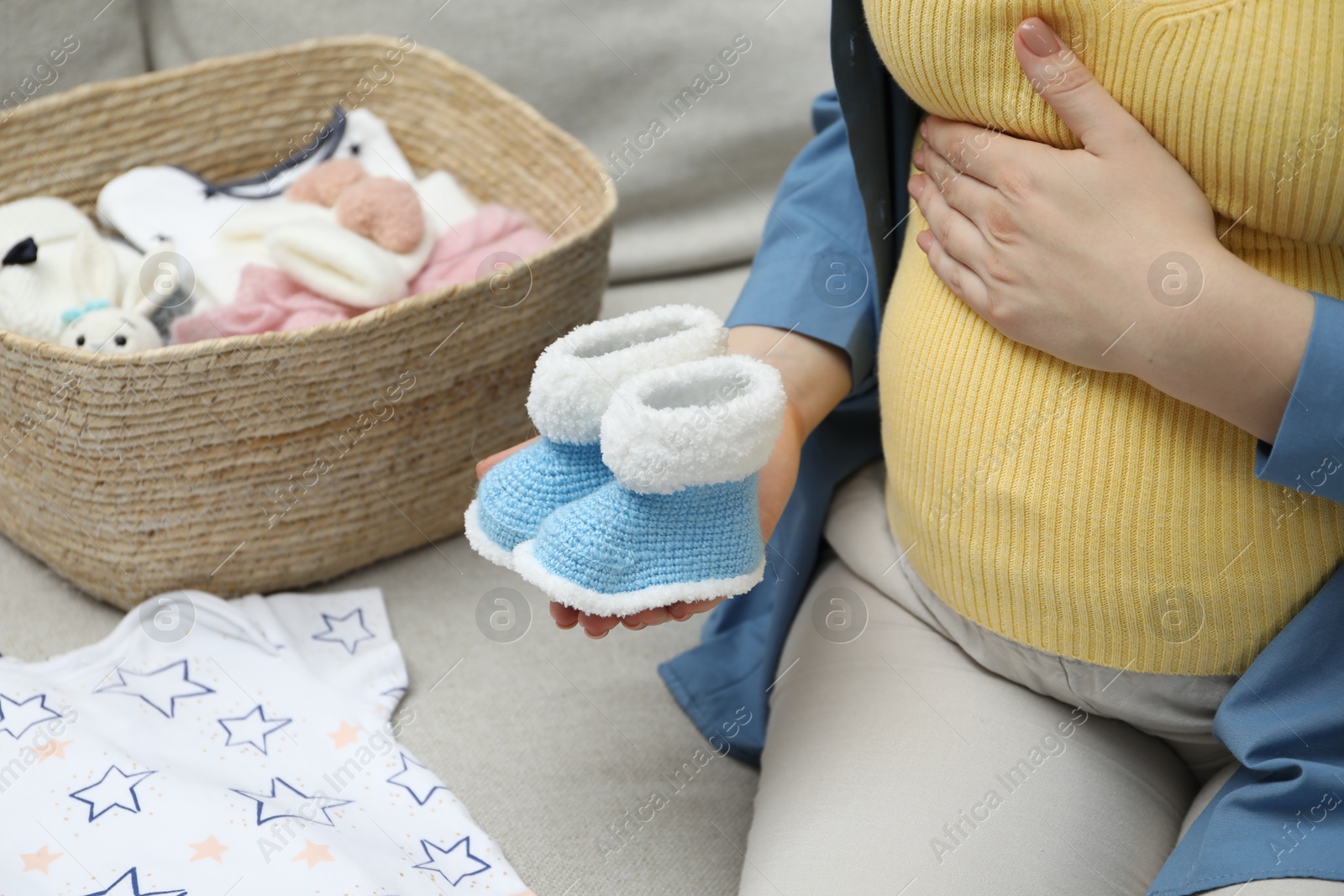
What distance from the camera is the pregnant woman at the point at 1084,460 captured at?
19.4 inches

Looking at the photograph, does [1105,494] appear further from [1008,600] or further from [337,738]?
[337,738]

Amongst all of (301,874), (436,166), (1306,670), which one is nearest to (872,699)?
(1306,670)

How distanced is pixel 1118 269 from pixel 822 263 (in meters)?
0.25

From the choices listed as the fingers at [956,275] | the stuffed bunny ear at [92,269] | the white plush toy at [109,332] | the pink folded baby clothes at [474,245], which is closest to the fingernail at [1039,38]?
the fingers at [956,275]

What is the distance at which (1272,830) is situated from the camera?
0.55m

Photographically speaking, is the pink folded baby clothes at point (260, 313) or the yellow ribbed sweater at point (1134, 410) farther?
the pink folded baby clothes at point (260, 313)

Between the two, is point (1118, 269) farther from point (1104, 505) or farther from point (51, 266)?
point (51, 266)

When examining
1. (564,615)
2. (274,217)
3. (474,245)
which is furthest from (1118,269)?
(274,217)

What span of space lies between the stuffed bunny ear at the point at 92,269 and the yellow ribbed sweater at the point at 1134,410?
79 cm

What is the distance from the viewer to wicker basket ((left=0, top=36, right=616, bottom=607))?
0.82 meters

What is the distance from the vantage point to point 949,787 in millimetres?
623

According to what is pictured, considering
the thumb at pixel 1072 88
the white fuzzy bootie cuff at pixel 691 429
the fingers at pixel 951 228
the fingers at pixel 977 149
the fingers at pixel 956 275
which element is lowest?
the white fuzzy bootie cuff at pixel 691 429

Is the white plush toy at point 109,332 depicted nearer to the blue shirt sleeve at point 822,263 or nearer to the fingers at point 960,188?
the blue shirt sleeve at point 822,263

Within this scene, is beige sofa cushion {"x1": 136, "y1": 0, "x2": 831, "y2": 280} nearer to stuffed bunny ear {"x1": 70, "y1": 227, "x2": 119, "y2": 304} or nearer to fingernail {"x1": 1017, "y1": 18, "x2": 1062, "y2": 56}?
stuffed bunny ear {"x1": 70, "y1": 227, "x2": 119, "y2": 304}
